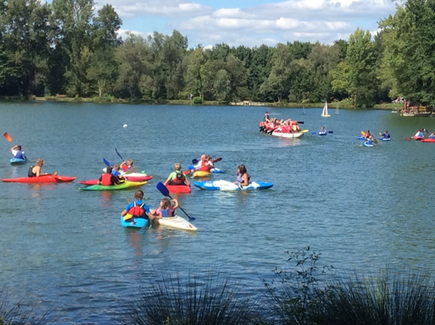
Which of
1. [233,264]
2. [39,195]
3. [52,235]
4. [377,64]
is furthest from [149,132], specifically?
[377,64]

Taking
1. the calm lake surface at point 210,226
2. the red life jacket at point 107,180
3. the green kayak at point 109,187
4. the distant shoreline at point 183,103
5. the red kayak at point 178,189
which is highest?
the distant shoreline at point 183,103

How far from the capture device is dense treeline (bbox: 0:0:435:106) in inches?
3703

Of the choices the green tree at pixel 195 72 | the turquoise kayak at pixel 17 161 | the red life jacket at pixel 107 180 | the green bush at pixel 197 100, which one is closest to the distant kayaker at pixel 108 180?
the red life jacket at pixel 107 180

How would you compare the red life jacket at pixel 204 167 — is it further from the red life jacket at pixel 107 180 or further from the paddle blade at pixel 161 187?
the paddle blade at pixel 161 187

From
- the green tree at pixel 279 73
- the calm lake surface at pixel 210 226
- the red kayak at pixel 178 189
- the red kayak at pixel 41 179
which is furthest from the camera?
the green tree at pixel 279 73

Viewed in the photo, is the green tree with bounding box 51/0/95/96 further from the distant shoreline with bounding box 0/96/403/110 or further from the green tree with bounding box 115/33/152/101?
the green tree with bounding box 115/33/152/101

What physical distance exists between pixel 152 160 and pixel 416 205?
14697 millimetres

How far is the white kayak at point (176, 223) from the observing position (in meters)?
16.2

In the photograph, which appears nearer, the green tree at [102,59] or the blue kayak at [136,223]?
the blue kayak at [136,223]

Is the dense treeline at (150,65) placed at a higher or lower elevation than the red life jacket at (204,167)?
higher

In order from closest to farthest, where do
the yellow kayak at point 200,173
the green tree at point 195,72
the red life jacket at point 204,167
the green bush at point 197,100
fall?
the yellow kayak at point 200,173 < the red life jacket at point 204,167 < the green tree at point 195,72 < the green bush at point 197,100

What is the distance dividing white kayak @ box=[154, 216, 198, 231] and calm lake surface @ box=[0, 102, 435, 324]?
0.75 feet

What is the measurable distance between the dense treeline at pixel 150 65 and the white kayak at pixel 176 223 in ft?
243

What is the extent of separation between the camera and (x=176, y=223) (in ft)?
53.3
